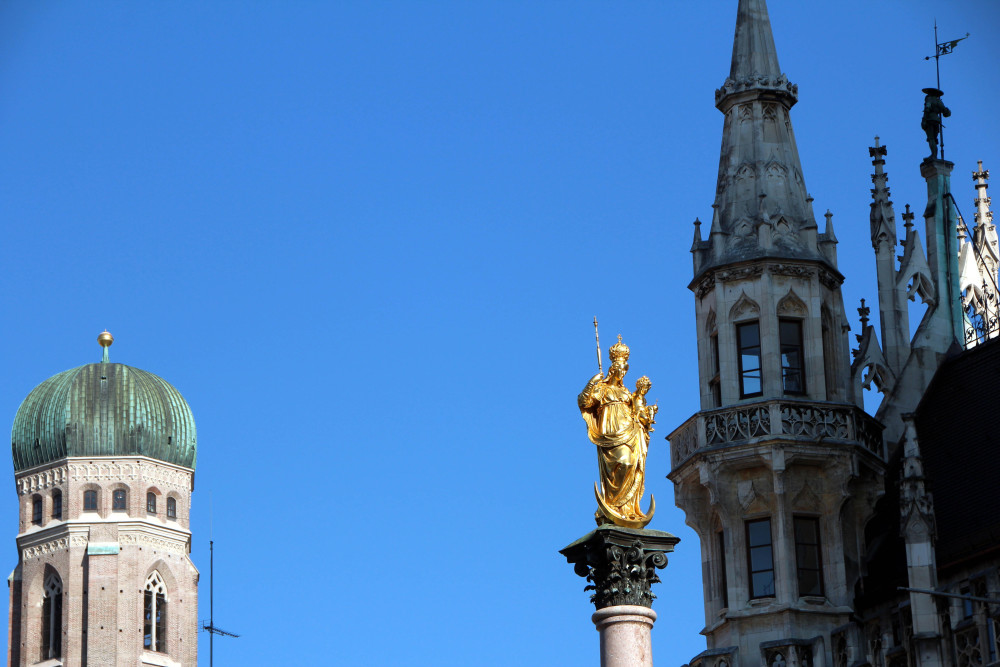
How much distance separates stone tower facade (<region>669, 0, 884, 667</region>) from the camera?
5481 cm

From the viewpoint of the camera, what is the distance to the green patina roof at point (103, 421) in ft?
510

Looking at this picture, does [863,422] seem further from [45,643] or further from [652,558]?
[45,643]

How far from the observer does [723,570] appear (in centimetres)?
5600

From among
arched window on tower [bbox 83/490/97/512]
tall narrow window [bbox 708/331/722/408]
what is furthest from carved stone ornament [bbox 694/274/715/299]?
arched window on tower [bbox 83/490/97/512]

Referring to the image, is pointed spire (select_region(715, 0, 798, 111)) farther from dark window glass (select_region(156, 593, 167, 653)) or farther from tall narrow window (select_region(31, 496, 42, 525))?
tall narrow window (select_region(31, 496, 42, 525))

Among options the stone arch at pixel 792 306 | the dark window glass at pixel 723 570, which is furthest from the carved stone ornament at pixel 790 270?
the dark window glass at pixel 723 570

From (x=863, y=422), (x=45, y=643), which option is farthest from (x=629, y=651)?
(x=45, y=643)

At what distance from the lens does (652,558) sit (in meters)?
41.7

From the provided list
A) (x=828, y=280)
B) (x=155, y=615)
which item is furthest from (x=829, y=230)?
(x=155, y=615)

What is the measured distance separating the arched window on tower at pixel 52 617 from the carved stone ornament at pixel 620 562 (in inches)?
4489

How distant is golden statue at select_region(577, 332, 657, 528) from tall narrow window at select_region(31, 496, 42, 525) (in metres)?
118

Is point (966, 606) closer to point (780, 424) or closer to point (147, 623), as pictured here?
point (780, 424)

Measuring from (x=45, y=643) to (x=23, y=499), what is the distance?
9.47 metres

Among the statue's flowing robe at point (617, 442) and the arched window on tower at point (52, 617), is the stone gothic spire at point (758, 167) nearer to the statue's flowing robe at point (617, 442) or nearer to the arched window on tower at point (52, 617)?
the statue's flowing robe at point (617, 442)
